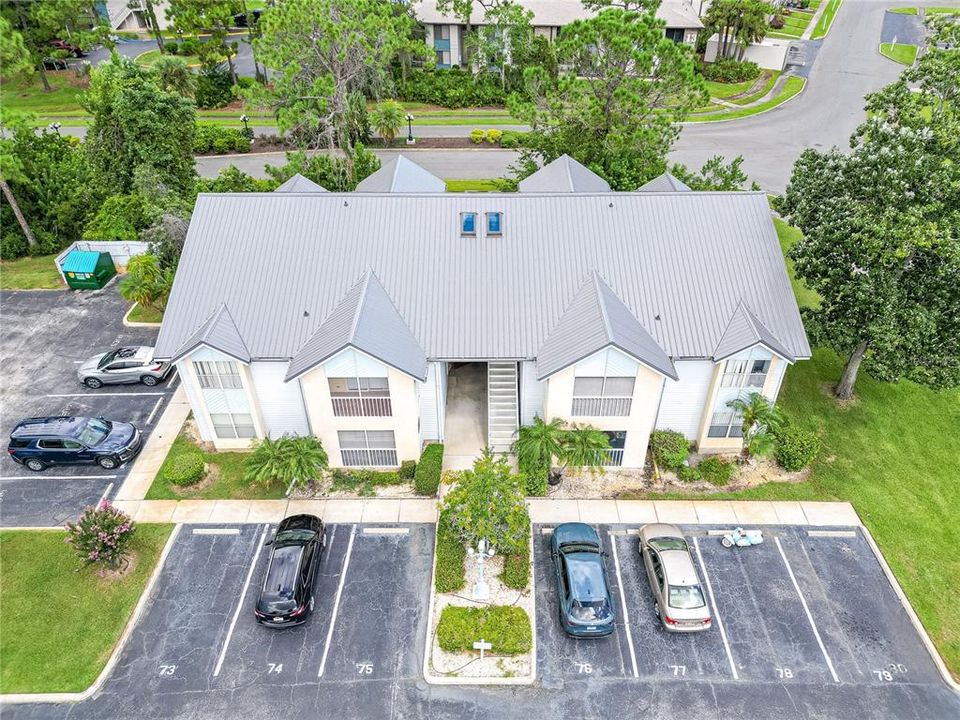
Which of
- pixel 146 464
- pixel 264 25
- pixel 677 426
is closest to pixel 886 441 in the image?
pixel 677 426

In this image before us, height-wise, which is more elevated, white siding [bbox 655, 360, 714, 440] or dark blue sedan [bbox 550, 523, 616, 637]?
white siding [bbox 655, 360, 714, 440]

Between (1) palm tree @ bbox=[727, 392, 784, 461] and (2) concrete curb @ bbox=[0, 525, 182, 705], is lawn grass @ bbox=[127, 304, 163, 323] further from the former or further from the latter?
(1) palm tree @ bbox=[727, 392, 784, 461]

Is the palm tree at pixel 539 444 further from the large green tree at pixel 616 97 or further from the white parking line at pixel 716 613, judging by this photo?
the large green tree at pixel 616 97

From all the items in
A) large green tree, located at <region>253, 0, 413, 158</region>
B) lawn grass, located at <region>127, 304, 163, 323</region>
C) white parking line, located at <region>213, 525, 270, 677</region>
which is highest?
large green tree, located at <region>253, 0, 413, 158</region>

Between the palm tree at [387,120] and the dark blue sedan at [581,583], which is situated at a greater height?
the palm tree at [387,120]

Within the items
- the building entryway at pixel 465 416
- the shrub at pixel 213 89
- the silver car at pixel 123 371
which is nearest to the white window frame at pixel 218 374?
the silver car at pixel 123 371

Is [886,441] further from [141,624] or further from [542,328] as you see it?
[141,624]

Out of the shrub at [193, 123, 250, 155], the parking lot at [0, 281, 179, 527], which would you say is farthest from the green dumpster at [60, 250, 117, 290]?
the shrub at [193, 123, 250, 155]
